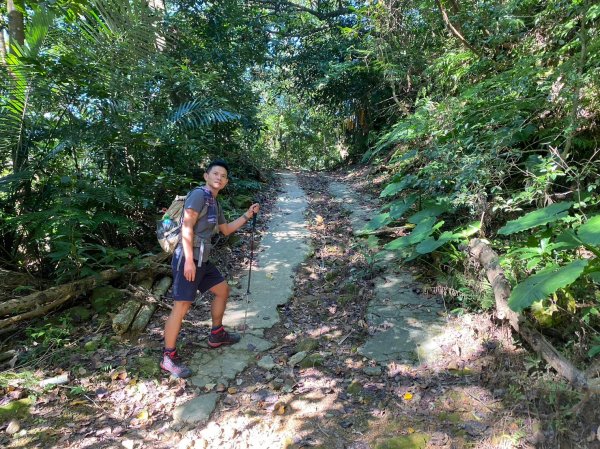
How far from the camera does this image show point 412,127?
19.9ft

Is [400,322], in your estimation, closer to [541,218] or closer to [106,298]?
[541,218]

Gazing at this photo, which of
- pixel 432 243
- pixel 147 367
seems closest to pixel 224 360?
Result: pixel 147 367

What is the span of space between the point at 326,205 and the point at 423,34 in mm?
4135

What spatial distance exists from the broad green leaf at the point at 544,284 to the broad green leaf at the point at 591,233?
0.51 ft

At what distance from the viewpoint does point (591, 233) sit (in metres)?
2.55

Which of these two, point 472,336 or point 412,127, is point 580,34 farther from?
point 472,336

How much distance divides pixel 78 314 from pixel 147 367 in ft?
4.09

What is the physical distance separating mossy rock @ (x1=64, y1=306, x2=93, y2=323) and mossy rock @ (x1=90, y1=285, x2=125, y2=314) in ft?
0.29

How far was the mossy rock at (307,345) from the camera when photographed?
371 cm

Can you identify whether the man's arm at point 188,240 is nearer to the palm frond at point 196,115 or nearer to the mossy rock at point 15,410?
the mossy rock at point 15,410

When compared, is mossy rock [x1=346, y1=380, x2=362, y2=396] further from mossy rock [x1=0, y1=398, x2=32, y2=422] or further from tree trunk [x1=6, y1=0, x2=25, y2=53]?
tree trunk [x1=6, y1=0, x2=25, y2=53]

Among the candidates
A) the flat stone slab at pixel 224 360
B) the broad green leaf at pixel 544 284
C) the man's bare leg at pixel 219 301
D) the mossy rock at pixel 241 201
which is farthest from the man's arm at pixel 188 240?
the mossy rock at pixel 241 201

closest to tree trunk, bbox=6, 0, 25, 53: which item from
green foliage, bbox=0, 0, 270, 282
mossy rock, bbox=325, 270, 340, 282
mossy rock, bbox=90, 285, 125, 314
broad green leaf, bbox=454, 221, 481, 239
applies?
green foliage, bbox=0, 0, 270, 282

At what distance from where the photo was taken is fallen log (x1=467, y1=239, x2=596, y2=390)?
2426mm
